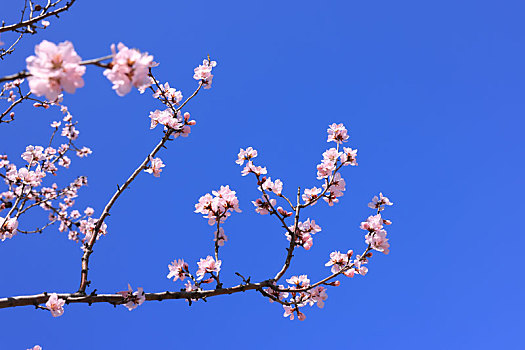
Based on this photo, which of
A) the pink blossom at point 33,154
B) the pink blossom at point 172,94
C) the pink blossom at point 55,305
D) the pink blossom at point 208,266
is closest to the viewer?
the pink blossom at point 55,305

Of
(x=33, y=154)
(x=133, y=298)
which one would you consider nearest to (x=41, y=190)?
(x=33, y=154)

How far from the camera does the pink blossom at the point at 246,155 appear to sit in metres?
4.10

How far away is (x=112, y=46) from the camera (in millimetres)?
1913

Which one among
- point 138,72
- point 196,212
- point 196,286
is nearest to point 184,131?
point 196,212

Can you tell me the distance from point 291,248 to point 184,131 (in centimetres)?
210

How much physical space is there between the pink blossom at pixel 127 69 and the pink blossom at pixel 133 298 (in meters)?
2.21

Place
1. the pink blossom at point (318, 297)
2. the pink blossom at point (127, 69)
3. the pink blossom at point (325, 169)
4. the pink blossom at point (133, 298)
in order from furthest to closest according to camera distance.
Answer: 1. the pink blossom at point (325, 169)
2. the pink blossom at point (318, 297)
3. the pink blossom at point (133, 298)
4. the pink blossom at point (127, 69)

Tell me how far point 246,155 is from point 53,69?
94.8 inches

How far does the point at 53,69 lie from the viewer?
6.48 feet

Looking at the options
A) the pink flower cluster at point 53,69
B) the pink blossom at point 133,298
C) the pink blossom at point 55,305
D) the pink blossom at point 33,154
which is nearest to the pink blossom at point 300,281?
the pink blossom at point 133,298

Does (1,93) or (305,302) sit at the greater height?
(1,93)

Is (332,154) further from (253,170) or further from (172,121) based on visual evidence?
(172,121)

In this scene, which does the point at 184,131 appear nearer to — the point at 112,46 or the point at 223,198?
the point at 223,198

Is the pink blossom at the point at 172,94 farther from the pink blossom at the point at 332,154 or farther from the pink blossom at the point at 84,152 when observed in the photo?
the pink blossom at the point at 84,152
